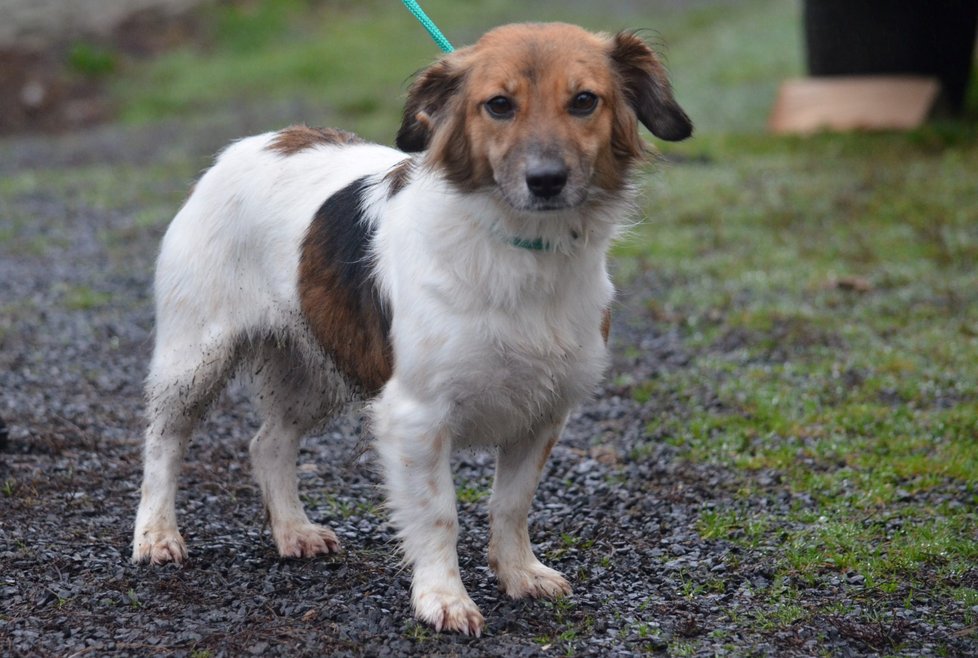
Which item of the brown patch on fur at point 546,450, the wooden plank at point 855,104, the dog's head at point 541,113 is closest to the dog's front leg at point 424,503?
the brown patch on fur at point 546,450

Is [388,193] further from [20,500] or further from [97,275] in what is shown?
[97,275]

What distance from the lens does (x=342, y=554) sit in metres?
4.75

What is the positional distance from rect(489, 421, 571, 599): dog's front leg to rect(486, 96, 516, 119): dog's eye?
1099mm

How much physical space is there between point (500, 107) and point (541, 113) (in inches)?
5.4

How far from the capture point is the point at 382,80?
17.0 metres

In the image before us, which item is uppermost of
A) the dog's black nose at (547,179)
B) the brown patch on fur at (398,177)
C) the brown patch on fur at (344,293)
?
the dog's black nose at (547,179)

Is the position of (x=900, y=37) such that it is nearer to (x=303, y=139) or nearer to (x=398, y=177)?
(x=303, y=139)

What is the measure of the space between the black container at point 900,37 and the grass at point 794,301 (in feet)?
2.41

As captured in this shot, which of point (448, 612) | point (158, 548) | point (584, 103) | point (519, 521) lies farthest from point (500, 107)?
point (158, 548)

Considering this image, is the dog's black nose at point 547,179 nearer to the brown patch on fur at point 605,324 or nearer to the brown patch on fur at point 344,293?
the brown patch on fur at point 605,324

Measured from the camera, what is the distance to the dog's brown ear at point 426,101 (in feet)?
13.4

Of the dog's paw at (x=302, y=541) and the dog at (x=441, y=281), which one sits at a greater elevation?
the dog at (x=441, y=281)

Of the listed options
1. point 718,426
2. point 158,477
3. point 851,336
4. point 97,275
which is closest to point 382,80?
point 97,275

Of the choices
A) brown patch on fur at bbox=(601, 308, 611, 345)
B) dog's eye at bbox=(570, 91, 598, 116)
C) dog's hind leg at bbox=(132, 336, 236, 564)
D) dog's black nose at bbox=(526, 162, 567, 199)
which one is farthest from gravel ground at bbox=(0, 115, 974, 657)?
dog's eye at bbox=(570, 91, 598, 116)
